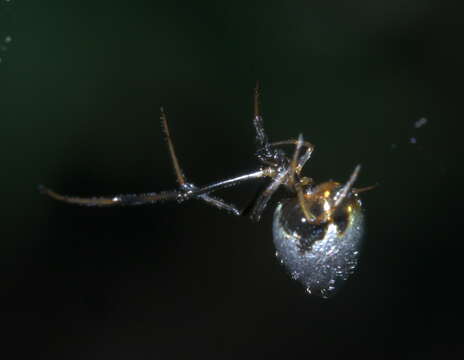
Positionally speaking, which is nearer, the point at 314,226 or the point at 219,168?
the point at 314,226

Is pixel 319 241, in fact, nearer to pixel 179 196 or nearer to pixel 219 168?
pixel 179 196

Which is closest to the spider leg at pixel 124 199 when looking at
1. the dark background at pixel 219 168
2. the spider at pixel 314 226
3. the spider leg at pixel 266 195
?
the spider at pixel 314 226

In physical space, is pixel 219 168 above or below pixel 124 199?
above

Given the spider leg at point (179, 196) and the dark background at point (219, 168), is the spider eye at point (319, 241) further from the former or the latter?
the dark background at point (219, 168)

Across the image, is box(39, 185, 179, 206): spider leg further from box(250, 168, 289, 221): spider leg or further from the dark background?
the dark background

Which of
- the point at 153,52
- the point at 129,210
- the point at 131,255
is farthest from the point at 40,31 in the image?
the point at 131,255

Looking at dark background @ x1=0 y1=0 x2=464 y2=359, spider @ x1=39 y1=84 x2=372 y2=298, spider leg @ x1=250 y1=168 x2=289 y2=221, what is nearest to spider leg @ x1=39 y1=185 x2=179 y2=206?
spider @ x1=39 y1=84 x2=372 y2=298

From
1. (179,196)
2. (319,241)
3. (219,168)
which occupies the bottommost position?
(319,241)

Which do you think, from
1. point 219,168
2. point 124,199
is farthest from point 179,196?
point 219,168

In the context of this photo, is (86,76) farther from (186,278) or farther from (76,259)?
(186,278)
